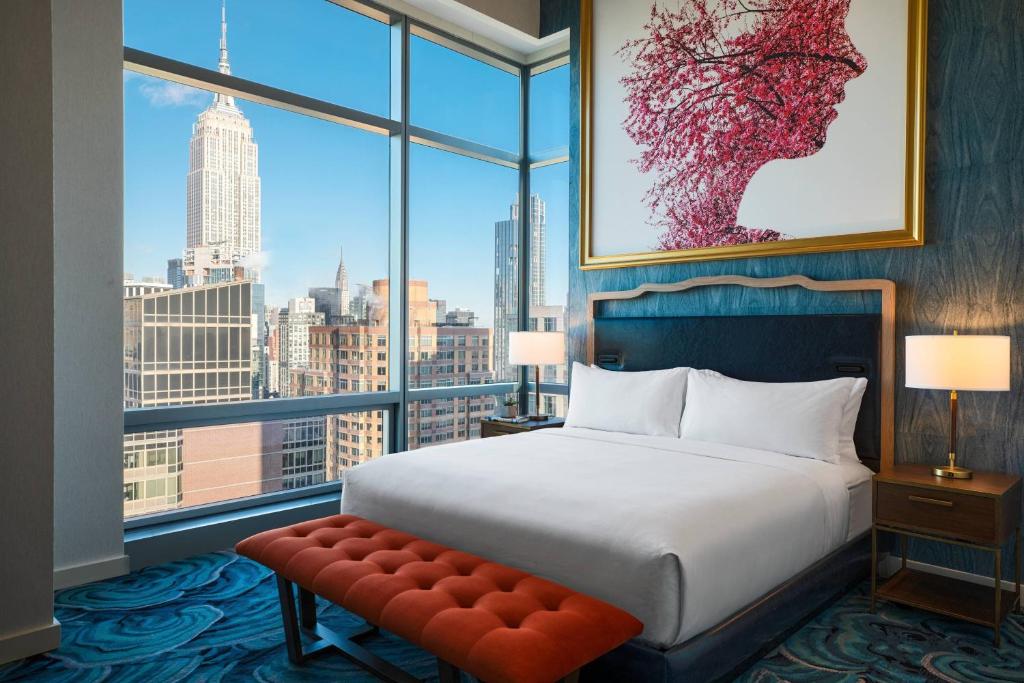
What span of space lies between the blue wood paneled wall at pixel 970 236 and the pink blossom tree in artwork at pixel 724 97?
460 millimetres

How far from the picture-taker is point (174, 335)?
3.51 metres

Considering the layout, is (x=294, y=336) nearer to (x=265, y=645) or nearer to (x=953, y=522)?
(x=265, y=645)

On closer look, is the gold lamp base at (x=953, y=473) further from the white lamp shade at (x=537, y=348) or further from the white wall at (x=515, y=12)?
the white wall at (x=515, y=12)

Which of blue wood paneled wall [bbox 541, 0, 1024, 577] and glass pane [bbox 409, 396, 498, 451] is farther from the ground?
blue wood paneled wall [bbox 541, 0, 1024, 577]

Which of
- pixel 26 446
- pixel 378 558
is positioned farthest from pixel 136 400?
pixel 378 558

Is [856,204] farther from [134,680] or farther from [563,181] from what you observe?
[134,680]

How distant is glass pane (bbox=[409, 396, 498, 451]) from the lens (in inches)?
183

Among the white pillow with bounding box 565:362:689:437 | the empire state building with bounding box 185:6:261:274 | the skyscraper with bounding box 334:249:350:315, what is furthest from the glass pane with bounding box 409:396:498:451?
the empire state building with bounding box 185:6:261:274

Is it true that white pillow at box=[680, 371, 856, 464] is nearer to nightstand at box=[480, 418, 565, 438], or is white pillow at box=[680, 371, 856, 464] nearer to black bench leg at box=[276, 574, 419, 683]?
nightstand at box=[480, 418, 565, 438]

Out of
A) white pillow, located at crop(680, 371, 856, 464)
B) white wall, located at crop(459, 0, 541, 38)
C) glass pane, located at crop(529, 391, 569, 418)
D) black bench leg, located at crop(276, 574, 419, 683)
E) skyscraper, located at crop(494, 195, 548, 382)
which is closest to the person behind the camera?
black bench leg, located at crop(276, 574, 419, 683)

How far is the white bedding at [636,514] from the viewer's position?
1924 millimetres

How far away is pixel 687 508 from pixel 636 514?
179 mm

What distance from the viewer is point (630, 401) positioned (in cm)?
370

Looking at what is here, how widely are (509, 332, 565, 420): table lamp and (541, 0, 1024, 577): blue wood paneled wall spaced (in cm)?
189
